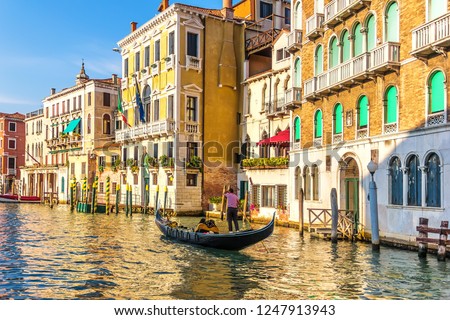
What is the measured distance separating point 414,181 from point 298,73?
8.33 m

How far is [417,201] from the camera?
13812 millimetres

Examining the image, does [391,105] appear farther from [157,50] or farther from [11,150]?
[11,150]

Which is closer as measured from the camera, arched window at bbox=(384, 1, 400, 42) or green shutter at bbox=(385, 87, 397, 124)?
arched window at bbox=(384, 1, 400, 42)

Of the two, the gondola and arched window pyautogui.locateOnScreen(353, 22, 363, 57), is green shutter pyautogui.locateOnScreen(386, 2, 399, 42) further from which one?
the gondola

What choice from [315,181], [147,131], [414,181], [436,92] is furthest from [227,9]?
[414,181]

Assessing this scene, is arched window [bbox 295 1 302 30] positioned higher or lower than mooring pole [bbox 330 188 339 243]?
higher

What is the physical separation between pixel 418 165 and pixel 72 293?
892 cm

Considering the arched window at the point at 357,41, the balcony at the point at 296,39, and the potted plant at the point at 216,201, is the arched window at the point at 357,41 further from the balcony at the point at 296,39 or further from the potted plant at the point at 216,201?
the potted plant at the point at 216,201

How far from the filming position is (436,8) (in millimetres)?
13234

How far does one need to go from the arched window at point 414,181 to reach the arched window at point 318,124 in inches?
208

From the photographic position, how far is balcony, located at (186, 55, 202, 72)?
2845 cm

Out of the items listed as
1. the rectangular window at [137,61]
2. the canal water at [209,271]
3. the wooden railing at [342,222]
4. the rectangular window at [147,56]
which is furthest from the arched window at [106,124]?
the wooden railing at [342,222]

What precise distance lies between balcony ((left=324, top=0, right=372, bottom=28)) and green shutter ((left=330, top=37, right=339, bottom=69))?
1.80ft

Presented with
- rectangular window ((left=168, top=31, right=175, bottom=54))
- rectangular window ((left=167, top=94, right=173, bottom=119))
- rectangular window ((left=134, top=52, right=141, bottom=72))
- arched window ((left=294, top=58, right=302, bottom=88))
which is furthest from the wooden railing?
rectangular window ((left=134, top=52, right=141, bottom=72))
